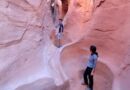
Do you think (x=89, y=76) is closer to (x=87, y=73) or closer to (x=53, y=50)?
(x=87, y=73)

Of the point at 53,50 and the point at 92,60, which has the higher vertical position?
the point at 92,60

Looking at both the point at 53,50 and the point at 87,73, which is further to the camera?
the point at 53,50

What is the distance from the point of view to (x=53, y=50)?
7562mm

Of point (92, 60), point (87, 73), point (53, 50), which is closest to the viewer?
point (92, 60)

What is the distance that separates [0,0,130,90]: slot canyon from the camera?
560 centimetres

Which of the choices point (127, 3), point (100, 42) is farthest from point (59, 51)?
point (127, 3)

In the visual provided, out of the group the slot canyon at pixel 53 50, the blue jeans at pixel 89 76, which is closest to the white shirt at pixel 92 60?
the blue jeans at pixel 89 76

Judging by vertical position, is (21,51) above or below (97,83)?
above

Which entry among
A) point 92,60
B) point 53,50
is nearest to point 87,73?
point 92,60

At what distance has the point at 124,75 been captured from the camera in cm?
564

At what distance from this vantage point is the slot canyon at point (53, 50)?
5.60 metres

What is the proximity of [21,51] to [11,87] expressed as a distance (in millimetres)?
1049

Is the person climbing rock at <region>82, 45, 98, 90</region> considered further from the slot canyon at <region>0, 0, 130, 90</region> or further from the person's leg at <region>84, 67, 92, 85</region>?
the slot canyon at <region>0, 0, 130, 90</region>

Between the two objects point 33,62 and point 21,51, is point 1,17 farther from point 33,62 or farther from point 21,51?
point 33,62
